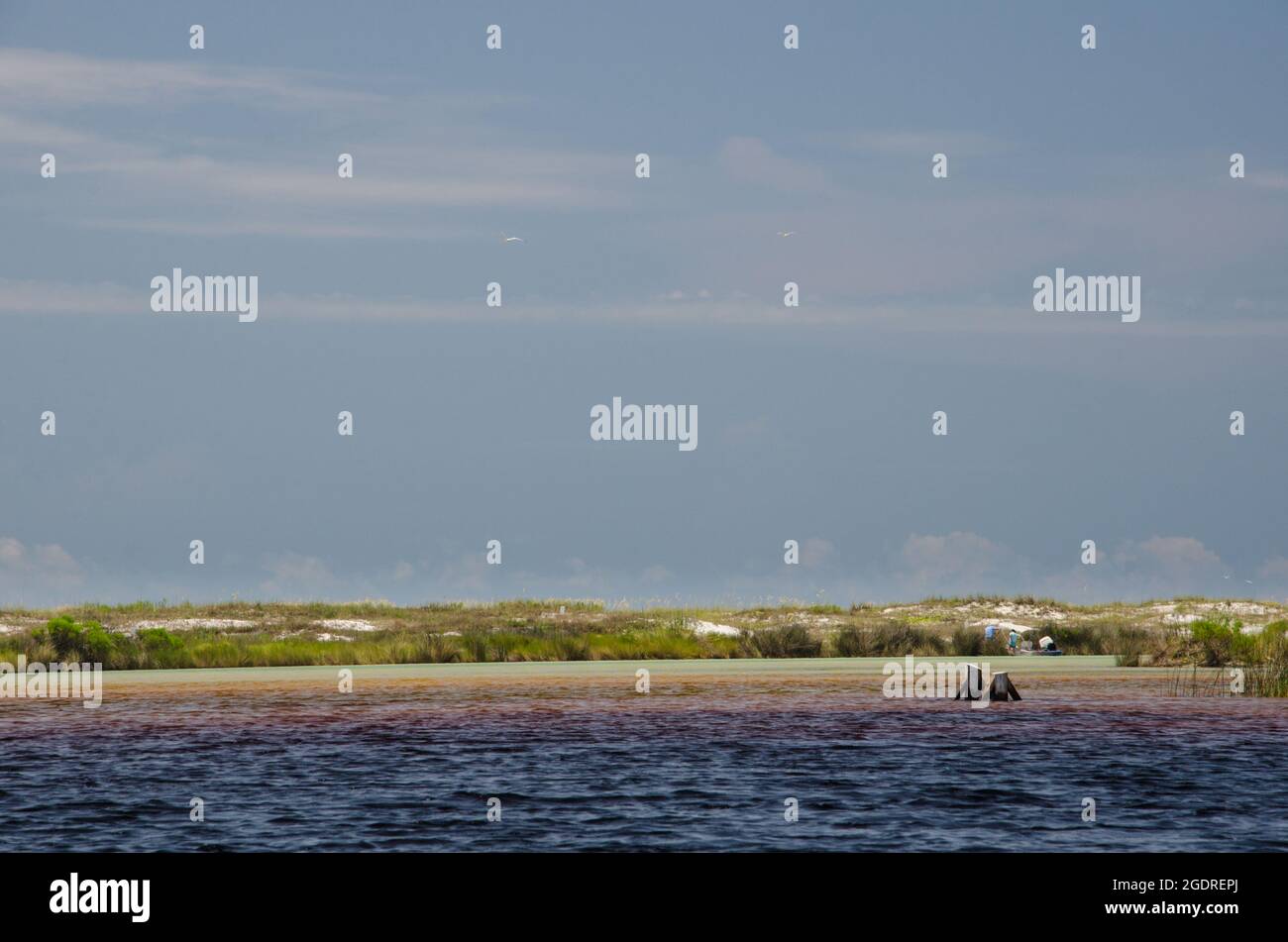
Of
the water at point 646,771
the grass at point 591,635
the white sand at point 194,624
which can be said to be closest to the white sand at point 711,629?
the grass at point 591,635

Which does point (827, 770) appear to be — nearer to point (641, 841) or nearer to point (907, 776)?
point (907, 776)

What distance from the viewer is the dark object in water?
127 ft

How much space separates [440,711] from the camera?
36.8 metres

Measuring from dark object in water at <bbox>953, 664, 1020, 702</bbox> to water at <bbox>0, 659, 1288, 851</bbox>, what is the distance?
593 mm

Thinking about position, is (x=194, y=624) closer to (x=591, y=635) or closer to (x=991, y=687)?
(x=591, y=635)

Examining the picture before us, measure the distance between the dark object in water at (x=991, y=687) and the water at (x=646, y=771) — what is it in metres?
0.59

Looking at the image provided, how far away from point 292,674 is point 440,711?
15387mm

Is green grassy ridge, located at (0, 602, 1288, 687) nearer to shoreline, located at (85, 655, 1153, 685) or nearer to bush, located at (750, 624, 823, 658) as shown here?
bush, located at (750, 624, 823, 658)

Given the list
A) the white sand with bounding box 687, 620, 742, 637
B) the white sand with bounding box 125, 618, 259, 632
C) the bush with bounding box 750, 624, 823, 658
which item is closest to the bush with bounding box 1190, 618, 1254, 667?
the bush with bounding box 750, 624, 823, 658

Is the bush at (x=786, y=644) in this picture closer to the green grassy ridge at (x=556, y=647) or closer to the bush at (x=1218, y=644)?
the green grassy ridge at (x=556, y=647)

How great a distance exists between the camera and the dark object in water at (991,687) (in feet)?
127
